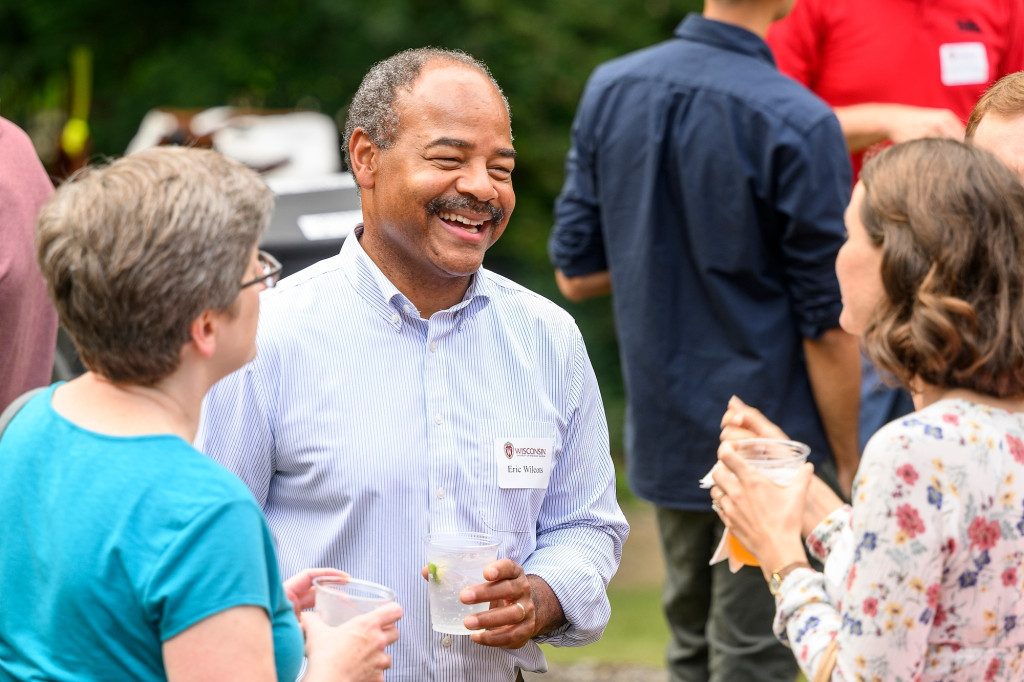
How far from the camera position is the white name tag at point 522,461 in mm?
2225

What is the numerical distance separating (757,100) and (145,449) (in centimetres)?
223

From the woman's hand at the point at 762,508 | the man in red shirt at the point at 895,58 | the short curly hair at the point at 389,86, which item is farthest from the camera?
the man in red shirt at the point at 895,58

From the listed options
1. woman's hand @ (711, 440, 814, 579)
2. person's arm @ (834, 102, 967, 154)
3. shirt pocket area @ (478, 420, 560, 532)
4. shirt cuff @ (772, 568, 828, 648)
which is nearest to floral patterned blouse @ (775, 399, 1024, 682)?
shirt cuff @ (772, 568, 828, 648)

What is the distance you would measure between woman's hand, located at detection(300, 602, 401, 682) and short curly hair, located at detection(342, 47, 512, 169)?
38.8 inches

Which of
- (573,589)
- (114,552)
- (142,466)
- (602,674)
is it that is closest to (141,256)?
(142,466)

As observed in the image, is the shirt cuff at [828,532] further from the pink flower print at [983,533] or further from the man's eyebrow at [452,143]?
the man's eyebrow at [452,143]

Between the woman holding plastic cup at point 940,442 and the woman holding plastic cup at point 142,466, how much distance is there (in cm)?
86

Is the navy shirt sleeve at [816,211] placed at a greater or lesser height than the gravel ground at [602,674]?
greater

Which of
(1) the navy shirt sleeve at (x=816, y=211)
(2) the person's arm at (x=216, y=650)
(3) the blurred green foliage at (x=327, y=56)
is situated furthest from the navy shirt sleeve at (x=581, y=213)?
(3) the blurred green foliage at (x=327, y=56)

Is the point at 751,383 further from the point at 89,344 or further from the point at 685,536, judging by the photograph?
the point at 89,344

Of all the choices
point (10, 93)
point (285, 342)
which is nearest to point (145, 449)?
point (285, 342)

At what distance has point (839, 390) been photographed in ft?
10.8

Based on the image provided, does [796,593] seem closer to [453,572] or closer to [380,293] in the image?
[453,572]

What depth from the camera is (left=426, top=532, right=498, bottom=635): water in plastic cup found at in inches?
80.6
